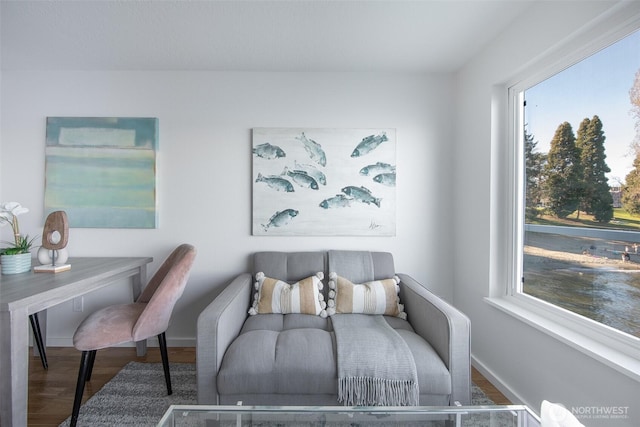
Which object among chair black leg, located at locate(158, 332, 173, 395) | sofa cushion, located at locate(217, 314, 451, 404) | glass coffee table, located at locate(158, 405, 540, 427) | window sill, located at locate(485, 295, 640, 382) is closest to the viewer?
glass coffee table, located at locate(158, 405, 540, 427)

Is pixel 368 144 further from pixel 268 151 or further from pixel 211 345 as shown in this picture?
pixel 211 345

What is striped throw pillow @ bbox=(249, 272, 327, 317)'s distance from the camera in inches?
79.1

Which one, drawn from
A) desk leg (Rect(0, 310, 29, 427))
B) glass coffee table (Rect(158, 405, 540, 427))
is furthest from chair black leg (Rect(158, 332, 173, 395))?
glass coffee table (Rect(158, 405, 540, 427))

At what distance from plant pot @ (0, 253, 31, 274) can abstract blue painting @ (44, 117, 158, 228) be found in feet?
1.97

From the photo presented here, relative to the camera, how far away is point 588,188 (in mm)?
1419

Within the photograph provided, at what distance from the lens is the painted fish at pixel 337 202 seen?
240 centimetres

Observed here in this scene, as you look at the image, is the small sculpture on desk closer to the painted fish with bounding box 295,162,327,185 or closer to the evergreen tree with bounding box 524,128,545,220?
the painted fish with bounding box 295,162,327,185

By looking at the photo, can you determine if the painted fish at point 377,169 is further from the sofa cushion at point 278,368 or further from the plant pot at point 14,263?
the plant pot at point 14,263

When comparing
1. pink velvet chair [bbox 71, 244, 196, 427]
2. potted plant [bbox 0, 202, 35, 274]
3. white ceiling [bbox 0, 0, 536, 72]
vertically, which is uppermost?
white ceiling [bbox 0, 0, 536, 72]

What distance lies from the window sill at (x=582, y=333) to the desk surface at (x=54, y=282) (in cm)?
259

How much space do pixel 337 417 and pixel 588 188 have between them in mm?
1630

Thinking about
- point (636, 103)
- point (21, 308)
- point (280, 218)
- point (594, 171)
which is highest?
point (636, 103)

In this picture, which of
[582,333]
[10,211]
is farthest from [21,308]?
[582,333]

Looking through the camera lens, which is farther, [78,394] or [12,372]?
[78,394]
